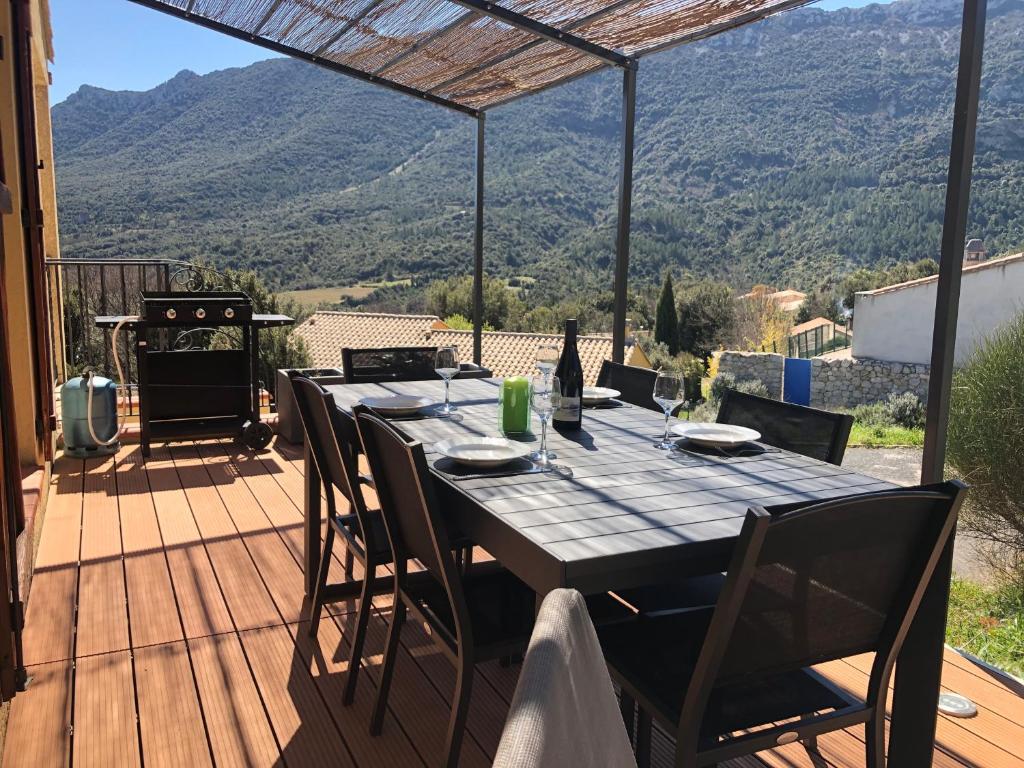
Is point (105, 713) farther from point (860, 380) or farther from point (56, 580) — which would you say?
point (860, 380)

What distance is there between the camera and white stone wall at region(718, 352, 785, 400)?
2270 centimetres

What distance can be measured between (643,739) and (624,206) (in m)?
2.61

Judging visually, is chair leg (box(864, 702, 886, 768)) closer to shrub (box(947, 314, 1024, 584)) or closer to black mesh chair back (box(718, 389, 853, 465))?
black mesh chair back (box(718, 389, 853, 465))

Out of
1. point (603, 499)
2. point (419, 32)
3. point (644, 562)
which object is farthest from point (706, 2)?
point (644, 562)

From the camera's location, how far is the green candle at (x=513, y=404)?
2373 millimetres

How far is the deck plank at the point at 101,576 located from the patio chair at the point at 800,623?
69.1 inches

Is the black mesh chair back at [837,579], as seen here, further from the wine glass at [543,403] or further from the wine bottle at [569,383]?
the wine bottle at [569,383]

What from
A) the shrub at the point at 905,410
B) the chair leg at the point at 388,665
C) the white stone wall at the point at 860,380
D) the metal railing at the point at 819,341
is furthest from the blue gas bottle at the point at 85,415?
the metal railing at the point at 819,341

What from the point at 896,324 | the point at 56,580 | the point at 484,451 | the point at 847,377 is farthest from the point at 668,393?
the point at 847,377

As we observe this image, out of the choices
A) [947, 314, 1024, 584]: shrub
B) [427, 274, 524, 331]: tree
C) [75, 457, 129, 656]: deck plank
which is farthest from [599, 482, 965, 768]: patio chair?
[427, 274, 524, 331]: tree

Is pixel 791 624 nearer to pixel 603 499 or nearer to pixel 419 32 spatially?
pixel 603 499

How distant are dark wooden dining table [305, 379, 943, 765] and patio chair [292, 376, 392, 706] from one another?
0.21 m

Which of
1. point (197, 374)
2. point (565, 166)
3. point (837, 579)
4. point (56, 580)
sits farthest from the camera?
point (565, 166)

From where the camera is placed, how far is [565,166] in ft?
89.4
